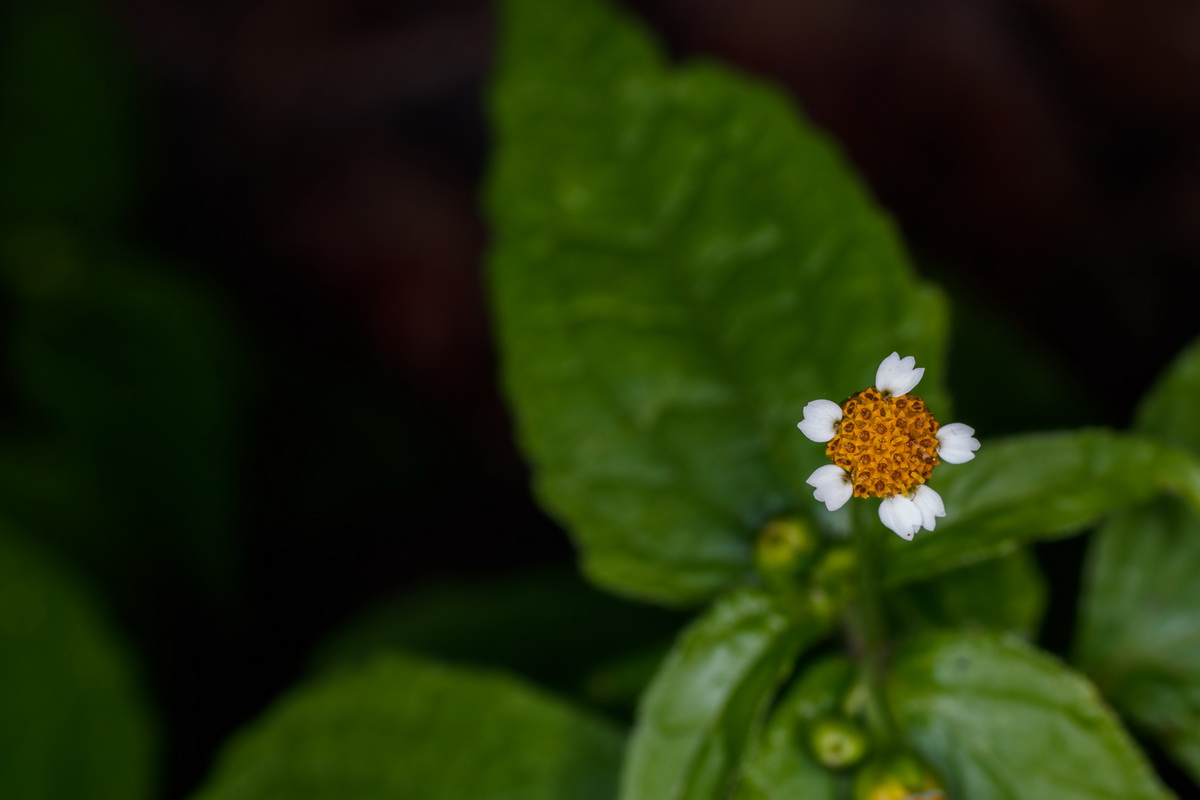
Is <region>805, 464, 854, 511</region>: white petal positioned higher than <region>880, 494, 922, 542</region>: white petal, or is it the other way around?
<region>805, 464, 854, 511</region>: white petal

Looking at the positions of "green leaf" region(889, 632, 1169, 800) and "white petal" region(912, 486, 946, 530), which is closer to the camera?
"white petal" region(912, 486, 946, 530)

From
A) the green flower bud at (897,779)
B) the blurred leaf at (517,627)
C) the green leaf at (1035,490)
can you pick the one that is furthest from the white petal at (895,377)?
the blurred leaf at (517,627)

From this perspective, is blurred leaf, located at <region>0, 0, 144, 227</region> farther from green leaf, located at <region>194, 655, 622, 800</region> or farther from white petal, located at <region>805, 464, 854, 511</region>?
white petal, located at <region>805, 464, 854, 511</region>

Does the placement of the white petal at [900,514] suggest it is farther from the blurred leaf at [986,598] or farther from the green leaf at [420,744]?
the green leaf at [420,744]

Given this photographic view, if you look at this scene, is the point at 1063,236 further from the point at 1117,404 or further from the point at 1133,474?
the point at 1133,474

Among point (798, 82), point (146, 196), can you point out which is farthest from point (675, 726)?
Result: point (146, 196)

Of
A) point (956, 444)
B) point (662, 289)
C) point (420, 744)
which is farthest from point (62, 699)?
point (956, 444)

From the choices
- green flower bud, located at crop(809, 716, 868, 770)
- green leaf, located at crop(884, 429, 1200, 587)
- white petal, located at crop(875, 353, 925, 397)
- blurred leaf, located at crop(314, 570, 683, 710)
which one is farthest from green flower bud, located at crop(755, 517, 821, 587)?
blurred leaf, located at crop(314, 570, 683, 710)
